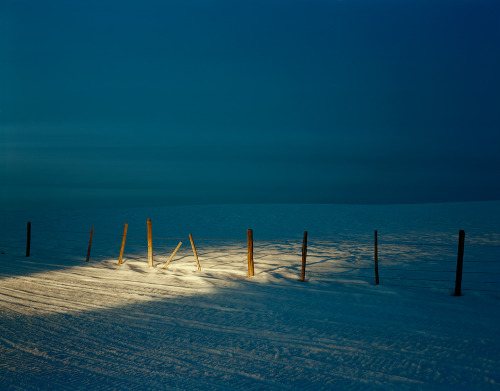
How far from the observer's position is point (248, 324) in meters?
6.08

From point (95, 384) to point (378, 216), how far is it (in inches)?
1140

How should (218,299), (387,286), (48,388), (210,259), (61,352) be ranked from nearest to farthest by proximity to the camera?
(48,388) < (61,352) < (218,299) < (387,286) < (210,259)

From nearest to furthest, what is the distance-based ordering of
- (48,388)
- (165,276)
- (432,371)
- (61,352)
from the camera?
(48,388), (432,371), (61,352), (165,276)

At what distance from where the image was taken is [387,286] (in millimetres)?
8820

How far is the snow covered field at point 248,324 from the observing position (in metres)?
4.22

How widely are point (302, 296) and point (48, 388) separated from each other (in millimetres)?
5050

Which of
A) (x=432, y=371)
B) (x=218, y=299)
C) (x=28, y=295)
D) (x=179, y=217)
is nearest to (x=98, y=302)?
(x=28, y=295)

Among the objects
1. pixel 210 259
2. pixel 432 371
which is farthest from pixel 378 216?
pixel 432 371

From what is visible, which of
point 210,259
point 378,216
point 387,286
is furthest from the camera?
point 378,216

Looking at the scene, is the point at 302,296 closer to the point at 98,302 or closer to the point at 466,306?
the point at 466,306

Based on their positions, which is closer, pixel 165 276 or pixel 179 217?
pixel 165 276

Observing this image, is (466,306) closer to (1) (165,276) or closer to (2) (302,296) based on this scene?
(2) (302,296)

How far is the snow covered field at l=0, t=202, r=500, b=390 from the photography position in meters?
4.22

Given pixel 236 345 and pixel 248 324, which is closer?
pixel 236 345
